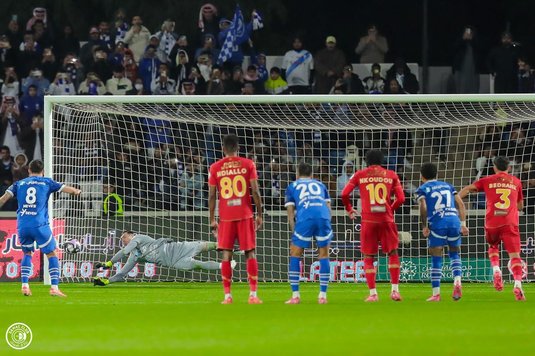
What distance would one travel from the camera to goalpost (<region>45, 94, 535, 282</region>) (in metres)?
21.1

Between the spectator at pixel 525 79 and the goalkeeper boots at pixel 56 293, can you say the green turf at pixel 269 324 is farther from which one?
the spectator at pixel 525 79

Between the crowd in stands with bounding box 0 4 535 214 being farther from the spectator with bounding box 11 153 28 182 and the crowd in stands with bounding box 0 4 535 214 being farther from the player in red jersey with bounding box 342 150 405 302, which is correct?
the player in red jersey with bounding box 342 150 405 302

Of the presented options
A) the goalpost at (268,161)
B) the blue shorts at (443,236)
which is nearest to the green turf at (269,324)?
the blue shorts at (443,236)

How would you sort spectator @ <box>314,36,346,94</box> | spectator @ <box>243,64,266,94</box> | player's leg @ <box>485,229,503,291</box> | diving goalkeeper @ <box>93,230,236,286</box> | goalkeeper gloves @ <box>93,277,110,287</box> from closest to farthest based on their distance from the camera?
player's leg @ <box>485,229,503,291</box>
goalkeeper gloves @ <box>93,277,110,287</box>
diving goalkeeper @ <box>93,230,236,286</box>
spectator @ <box>314,36,346,94</box>
spectator @ <box>243,64,266,94</box>

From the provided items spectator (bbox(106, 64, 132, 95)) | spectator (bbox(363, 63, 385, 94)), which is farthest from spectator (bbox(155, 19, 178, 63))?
spectator (bbox(363, 63, 385, 94))

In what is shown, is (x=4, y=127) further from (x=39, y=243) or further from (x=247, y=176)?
(x=247, y=176)

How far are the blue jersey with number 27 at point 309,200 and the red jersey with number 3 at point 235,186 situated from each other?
0.70 metres

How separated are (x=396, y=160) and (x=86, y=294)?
23.9ft

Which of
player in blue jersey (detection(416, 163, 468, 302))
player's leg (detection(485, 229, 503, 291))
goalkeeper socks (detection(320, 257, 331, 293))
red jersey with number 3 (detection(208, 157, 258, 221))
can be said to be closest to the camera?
red jersey with number 3 (detection(208, 157, 258, 221))

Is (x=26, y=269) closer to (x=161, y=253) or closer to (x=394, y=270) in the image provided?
(x=161, y=253)

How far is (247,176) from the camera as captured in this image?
570 inches

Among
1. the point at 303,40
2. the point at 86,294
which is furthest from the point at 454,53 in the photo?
the point at 86,294

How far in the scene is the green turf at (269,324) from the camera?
9430 mm

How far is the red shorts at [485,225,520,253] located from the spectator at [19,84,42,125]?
11748mm
